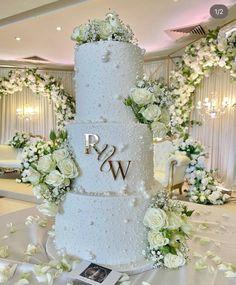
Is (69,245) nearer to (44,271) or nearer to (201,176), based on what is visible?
(44,271)

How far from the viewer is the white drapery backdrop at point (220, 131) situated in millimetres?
6637

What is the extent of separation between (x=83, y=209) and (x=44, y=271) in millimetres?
354

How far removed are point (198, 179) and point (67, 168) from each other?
3.99m

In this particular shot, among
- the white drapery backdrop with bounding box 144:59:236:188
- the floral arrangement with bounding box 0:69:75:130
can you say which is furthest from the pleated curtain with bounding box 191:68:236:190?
the floral arrangement with bounding box 0:69:75:130

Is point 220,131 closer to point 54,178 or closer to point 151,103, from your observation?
point 151,103

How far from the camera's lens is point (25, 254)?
1.67 metres

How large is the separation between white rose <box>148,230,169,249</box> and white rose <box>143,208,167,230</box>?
0.03m

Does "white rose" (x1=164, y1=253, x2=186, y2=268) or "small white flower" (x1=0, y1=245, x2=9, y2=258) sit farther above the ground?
"white rose" (x1=164, y1=253, x2=186, y2=268)

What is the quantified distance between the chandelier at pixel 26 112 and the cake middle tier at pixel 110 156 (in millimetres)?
8828

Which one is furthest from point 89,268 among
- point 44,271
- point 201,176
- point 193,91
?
point 193,91

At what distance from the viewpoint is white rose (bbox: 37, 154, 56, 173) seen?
158cm

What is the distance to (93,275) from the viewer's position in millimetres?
1378

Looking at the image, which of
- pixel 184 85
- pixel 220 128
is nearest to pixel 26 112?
pixel 184 85

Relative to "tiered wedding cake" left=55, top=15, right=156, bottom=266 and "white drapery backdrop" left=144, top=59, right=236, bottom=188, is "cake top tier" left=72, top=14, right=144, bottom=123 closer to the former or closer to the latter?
"tiered wedding cake" left=55, top=15, right=156, bottom=266
